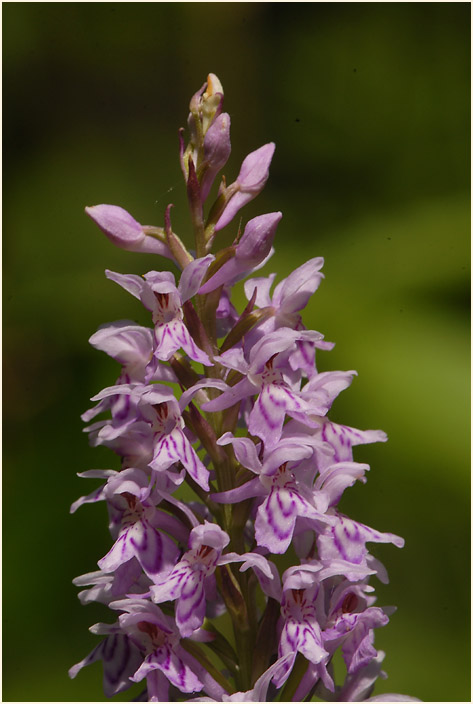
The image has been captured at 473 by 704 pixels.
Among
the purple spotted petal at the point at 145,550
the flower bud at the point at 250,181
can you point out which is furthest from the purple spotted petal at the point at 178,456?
→ the flower bud at the point at 250,181

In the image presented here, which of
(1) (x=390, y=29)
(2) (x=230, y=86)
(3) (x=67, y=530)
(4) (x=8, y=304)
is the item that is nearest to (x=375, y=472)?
(3) (x=67, y=530)

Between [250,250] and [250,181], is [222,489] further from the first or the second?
[250,181]

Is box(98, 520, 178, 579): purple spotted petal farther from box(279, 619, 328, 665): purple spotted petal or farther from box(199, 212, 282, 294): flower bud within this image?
box(199, 212, 282, 294): flower bud

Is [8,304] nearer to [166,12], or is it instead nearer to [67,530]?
[67,530]

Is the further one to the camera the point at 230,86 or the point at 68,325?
the point at 230,86

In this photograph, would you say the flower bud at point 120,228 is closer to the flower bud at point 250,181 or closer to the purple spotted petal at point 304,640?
the flower bud at point 250,181
